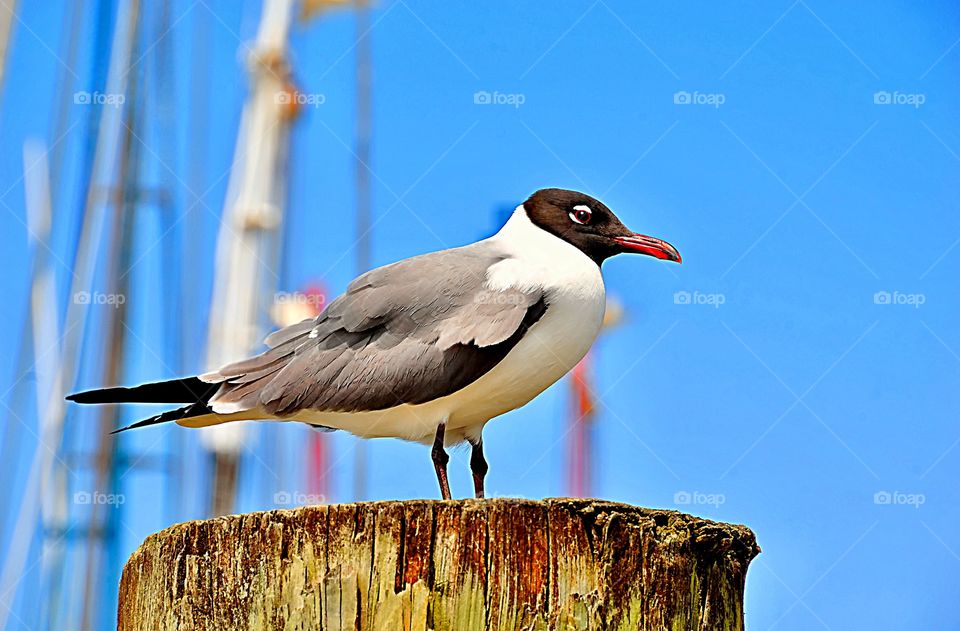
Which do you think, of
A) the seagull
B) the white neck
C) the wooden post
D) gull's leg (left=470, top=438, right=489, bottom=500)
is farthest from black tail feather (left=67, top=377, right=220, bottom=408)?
the wooden post

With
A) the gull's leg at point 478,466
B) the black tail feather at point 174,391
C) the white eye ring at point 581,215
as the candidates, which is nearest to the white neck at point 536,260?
the white eye ring at point 581,215

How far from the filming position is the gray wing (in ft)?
15.3

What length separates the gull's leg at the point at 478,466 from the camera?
511 centimetres

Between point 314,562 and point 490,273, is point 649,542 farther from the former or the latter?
point 490,273

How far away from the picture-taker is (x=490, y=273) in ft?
15.8

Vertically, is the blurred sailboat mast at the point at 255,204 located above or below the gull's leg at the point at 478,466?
above

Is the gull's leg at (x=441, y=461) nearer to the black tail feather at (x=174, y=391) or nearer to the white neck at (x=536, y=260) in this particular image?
the white neck at (x=536, y=260)

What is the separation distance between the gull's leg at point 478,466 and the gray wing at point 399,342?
53 centimetres

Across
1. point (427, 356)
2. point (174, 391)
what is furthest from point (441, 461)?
point (174, 391)

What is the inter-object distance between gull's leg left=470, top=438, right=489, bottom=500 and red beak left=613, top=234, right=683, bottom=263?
3.75 feet

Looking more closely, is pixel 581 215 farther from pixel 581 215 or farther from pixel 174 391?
pixel 174 391

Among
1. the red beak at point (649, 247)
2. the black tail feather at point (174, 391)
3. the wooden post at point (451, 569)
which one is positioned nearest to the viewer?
the wooden post at point (451, 569)

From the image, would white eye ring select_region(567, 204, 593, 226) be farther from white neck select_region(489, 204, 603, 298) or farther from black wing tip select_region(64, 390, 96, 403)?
black wing tip select_region(64, 390, 96, 403)

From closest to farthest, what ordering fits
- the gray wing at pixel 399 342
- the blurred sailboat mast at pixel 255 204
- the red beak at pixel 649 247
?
1. the gray wing at pixel 399 342
2. the red beak at pixel 649 247
3. the blurred sailboat mast at pixel 255 204
